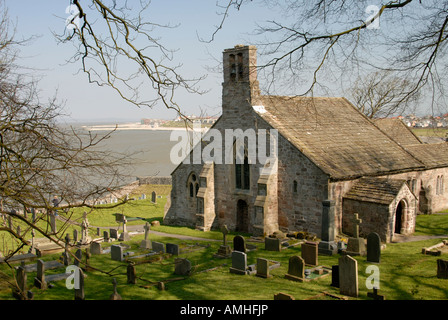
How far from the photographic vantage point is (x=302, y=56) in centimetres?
984

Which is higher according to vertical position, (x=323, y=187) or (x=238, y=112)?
(x=238, y=112)

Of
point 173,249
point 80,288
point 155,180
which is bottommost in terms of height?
point 80,288

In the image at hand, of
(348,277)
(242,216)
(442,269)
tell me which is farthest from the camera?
(242,216)

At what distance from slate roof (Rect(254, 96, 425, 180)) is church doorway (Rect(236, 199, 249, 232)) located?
5302 millimetres

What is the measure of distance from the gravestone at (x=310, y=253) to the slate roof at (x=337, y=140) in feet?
18.2

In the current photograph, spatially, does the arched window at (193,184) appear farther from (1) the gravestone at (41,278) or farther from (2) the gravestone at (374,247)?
(1) the gravestone at (41,278)

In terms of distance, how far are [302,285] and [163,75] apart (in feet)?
31.2

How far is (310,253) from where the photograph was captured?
17.3 metres

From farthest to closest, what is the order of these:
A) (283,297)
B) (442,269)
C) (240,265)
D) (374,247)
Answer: (374,247) < (240,265) < (442,269) < (283,297)

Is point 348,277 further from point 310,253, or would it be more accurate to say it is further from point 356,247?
point 356,247

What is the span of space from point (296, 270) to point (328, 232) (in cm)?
476

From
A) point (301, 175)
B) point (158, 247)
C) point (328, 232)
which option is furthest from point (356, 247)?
point (158, 247)

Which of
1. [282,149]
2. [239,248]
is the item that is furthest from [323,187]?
[239,248]
